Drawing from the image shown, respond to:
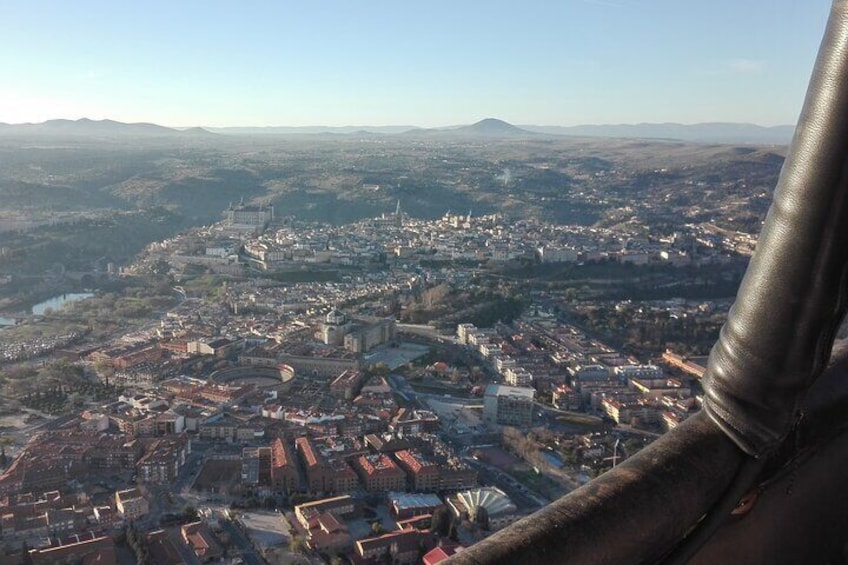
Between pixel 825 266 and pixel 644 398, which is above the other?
pixel 825 266

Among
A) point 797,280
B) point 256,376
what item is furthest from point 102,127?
point 797,280

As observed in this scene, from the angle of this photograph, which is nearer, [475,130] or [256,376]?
[256,376]

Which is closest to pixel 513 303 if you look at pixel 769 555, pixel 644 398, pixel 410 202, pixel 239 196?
pixel 644 398

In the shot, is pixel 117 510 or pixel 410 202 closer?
pixel 117 510

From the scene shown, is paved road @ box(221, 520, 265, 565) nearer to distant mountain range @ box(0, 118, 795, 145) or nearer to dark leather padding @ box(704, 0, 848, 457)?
dark leather padding @ box(704, 0, 848, 457)

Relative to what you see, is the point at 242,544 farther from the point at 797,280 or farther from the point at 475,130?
the point at 475,130

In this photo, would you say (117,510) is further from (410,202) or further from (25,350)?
(410,202)
